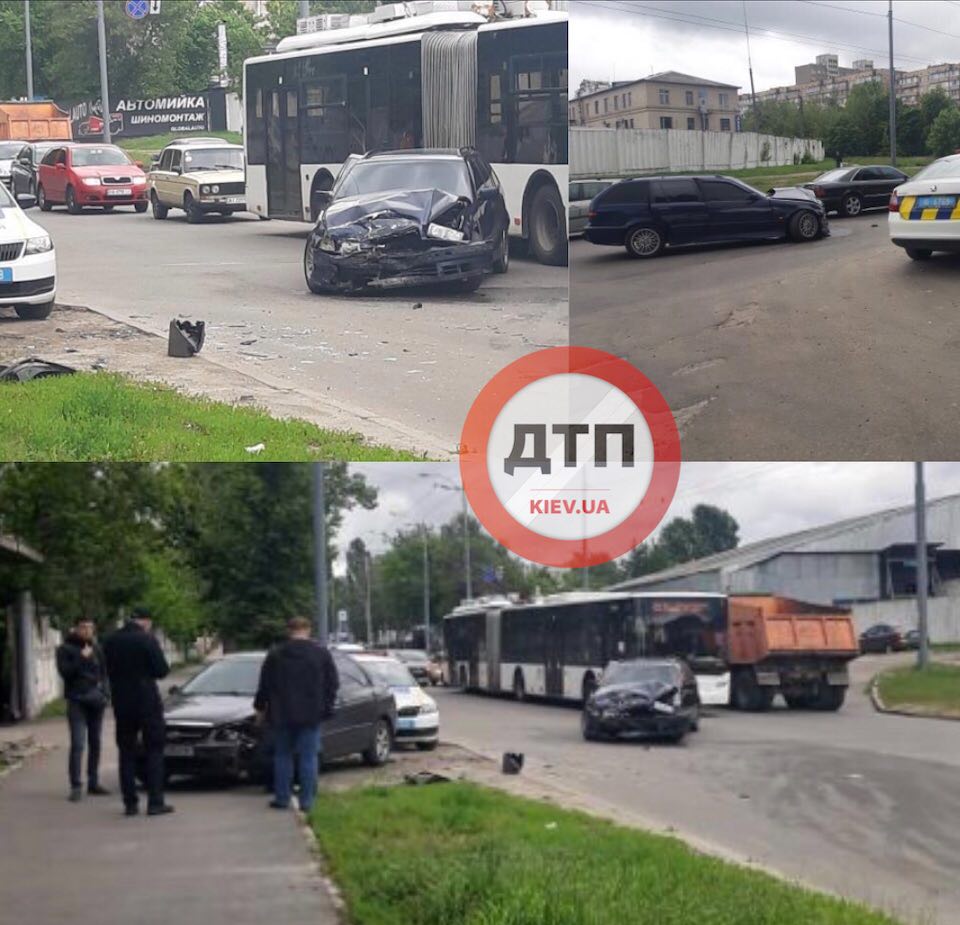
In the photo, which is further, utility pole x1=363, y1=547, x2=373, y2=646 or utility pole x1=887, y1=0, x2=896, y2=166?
utility pole x1=363, y1=547, x2=373, y2=646

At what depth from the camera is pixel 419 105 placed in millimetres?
6086

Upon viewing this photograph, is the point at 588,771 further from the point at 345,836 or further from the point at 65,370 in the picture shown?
the point at 65,370

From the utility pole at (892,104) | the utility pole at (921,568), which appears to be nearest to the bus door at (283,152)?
the utility pole at (892,104)

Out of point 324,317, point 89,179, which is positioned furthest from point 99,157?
point 324,317

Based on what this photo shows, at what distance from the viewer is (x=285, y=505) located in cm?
581

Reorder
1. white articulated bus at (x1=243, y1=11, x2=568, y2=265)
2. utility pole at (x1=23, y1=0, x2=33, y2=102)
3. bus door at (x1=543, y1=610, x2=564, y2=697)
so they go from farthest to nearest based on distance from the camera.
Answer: utility pole at (x1=23, y1=0, x2=33, y2=102) → bus door at (x1=543, y1=610, x2=564, y2=697) → white articulated bus at (x1=243, y1=11, x2=568, y2=265)

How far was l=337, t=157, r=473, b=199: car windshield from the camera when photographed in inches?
235

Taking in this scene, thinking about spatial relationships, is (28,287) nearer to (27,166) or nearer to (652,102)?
(27,166)

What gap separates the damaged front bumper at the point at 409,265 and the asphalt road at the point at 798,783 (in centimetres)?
171

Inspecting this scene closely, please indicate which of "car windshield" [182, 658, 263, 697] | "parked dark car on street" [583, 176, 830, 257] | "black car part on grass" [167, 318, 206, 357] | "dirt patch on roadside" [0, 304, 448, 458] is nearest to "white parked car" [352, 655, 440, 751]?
"car windshield" [182, 658, 263, 697]

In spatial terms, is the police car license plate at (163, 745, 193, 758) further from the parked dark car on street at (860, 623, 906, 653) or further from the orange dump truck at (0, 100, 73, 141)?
the orange dump truck at (0, 100, 73, 141)

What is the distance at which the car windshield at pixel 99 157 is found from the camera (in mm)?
6980

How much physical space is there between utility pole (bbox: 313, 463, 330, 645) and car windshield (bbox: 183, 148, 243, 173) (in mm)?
1910

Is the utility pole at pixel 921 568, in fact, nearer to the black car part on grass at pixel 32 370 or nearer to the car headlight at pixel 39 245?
the black car part on grass at pixel 32 370
